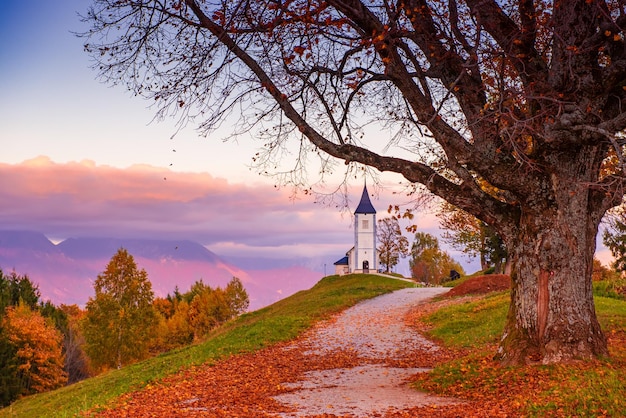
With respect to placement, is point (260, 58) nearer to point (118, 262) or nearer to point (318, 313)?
point (318, 313)

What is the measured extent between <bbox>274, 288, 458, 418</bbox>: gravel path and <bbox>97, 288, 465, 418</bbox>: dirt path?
2cm

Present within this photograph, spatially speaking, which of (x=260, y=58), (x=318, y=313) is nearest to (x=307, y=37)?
(x=260, y=58)

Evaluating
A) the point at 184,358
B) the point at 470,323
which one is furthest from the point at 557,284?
the point at 184,358

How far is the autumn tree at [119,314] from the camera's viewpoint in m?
49.3

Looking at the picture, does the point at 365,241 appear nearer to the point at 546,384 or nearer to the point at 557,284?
the point at 557,284

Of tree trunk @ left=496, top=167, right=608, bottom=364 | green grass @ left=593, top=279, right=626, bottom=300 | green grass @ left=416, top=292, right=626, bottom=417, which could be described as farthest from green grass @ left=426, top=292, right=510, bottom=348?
tree trunk @ left=496, top=167, right=608, bottom=364

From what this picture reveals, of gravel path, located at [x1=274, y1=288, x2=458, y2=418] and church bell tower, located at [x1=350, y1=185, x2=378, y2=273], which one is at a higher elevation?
church bell tower, located at [x1=350, y1=185, x2=378, y2=273]

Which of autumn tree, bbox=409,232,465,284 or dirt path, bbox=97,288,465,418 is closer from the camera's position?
dirt path, bbox=97,288,465,418

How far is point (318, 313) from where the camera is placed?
89.2 feet

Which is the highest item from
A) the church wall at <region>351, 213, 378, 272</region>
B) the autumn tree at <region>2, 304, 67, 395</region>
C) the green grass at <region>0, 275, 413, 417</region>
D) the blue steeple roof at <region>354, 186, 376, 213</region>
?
the blue steeple roof at <region>354, 186, 376, 213</region>

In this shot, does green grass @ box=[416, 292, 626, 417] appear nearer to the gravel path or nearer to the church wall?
the gravel path

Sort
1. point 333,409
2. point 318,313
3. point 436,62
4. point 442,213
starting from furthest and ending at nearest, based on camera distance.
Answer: point 442,213 < point 318,313 < point 436,62 < point 333,409

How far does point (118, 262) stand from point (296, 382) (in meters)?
41.6

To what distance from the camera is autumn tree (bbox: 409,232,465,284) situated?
76.8 meters
